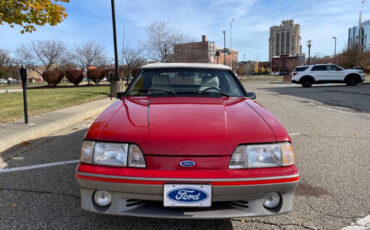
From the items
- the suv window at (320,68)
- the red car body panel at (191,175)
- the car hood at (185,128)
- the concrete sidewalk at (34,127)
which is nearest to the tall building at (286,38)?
the suv window at (320,68)

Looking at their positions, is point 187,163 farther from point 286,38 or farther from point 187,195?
point 286,38

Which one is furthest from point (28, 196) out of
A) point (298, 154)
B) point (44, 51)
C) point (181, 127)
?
point (44, 51)

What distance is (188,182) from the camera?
186 centimetres

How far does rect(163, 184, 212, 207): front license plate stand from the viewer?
186cm

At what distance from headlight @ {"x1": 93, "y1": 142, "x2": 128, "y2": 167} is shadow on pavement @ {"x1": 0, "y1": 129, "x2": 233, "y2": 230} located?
2.26 ft

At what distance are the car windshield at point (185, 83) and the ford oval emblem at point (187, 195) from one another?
147 cm

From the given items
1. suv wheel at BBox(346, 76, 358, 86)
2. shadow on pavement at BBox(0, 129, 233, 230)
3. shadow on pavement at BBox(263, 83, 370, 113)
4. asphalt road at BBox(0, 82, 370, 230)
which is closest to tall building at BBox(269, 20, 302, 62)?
suv wheel at BBox(346, 76, 358, 86)

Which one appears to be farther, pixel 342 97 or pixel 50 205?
pixel 342 97

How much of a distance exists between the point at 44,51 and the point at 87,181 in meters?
52.9

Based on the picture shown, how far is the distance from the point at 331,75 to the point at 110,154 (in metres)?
22.5

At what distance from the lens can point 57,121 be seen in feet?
22.1

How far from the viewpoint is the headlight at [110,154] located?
6.47 ft

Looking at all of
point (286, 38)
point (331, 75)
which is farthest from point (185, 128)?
point (286, 38)

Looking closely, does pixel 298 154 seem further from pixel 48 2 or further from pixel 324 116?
pixel 48 2
